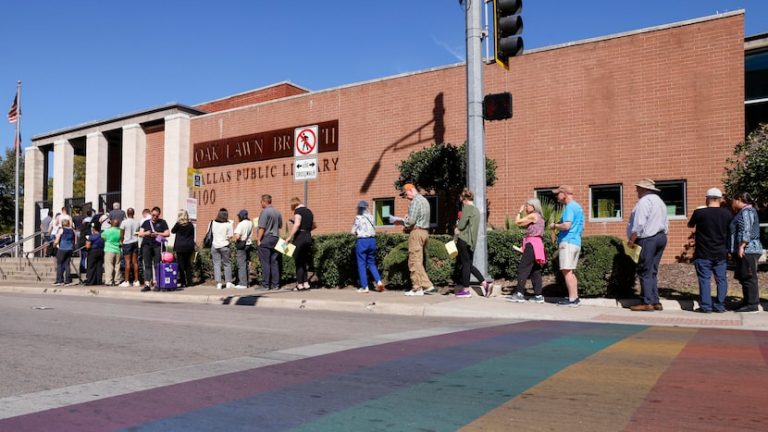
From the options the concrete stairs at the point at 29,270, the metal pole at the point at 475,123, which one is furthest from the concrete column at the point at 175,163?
the metal pole at the point at 475,123

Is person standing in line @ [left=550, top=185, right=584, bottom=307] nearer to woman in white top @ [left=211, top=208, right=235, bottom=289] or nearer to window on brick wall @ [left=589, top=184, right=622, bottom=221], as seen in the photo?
window on brick wall @ [left=589, top=184, right=622, bottom=221]

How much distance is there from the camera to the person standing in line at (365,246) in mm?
11438

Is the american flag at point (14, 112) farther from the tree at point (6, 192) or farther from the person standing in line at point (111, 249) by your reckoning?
the tree at point (6, 192)

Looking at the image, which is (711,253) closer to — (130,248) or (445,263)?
(445,263)

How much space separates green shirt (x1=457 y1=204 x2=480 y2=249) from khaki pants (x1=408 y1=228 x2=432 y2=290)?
75 cm

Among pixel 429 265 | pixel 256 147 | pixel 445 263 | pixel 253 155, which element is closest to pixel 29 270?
pixel 253 155

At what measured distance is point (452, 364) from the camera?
517 cm

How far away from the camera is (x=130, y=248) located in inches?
588

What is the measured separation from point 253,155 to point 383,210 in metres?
5.91

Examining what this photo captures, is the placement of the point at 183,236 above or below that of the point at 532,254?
above

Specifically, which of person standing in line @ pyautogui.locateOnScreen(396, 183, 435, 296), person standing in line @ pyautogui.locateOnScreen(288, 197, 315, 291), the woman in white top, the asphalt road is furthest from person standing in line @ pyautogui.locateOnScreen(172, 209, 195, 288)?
the asphalt road

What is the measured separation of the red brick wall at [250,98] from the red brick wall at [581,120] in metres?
7.19

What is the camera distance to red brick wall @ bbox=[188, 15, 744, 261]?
13773 millimetres

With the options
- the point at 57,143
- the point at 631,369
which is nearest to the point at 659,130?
the point at 631,369
